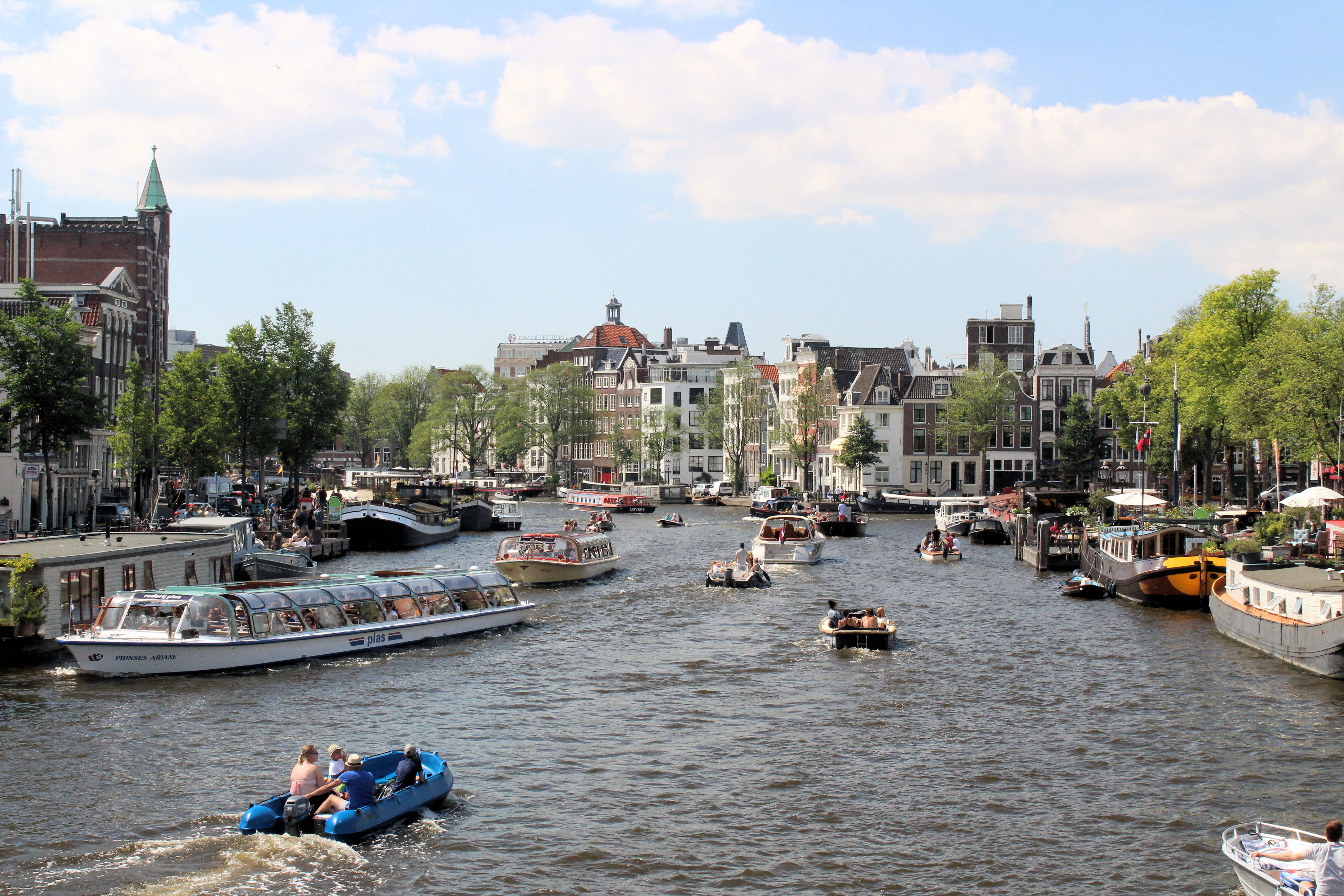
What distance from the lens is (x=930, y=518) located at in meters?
117

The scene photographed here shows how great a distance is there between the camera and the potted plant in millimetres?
43750

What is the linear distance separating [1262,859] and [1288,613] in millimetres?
21488

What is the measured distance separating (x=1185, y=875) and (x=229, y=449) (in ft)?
264

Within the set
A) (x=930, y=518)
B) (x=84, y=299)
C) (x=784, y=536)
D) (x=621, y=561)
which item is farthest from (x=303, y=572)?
(x=930, y=518)

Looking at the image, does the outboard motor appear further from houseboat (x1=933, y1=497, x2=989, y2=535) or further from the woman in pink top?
houseboat (x1=933, y1=497, x2=989, y2=535)

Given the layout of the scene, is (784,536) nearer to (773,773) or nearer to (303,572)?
(303,572)

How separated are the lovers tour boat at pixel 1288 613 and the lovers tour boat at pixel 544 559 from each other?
27.2 metres

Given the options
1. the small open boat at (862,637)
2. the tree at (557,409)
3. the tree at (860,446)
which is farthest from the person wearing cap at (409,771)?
the tree at (557,409)

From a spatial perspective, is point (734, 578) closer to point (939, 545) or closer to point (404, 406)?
point (939, 545)

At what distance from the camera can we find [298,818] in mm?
21516

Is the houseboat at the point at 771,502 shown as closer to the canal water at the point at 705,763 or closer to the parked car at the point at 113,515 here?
the parked car at the point at 113,515

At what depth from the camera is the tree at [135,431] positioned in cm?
7512

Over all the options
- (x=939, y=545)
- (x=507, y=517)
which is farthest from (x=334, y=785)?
(x=507, y=517)

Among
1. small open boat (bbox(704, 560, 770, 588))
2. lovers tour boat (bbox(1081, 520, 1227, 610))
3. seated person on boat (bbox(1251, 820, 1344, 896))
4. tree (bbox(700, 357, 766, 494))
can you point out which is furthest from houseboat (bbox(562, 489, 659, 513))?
seated person on boat (bbox(1251, 820, 1344, 896))
